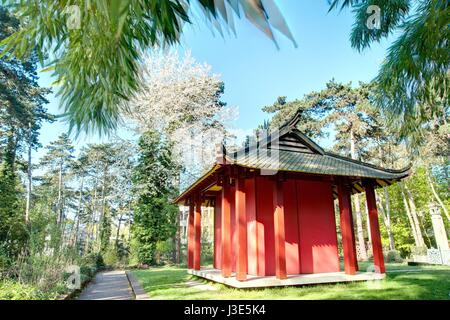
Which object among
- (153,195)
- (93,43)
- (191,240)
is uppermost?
(153,195)

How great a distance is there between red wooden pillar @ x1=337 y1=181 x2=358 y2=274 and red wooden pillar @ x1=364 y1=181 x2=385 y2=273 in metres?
0.50

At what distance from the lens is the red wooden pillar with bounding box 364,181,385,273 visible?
23.4ft

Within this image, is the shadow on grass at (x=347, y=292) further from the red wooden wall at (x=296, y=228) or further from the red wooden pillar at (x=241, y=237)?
the red wooden wall at (x=296, y=228)

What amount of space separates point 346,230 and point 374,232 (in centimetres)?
71

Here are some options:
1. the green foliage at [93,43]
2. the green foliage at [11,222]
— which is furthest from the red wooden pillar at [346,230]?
the green foliage at [11,222]

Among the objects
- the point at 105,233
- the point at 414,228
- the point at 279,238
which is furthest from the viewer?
the point at 414,228

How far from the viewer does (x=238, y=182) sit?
257 inches

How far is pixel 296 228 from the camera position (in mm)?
7336

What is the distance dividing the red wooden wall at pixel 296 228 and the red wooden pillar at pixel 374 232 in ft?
2.91

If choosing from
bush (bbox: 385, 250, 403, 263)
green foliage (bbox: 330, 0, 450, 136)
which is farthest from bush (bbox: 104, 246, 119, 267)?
green foliage (bbox: 330, 0, 450, 136)

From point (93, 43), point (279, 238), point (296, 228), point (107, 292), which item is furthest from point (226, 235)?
point (93, 43)

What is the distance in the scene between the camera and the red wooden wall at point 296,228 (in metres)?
7.04

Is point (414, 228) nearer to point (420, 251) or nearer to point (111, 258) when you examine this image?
point (420, 251)

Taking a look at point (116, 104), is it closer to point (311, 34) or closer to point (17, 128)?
point (311, 34)
